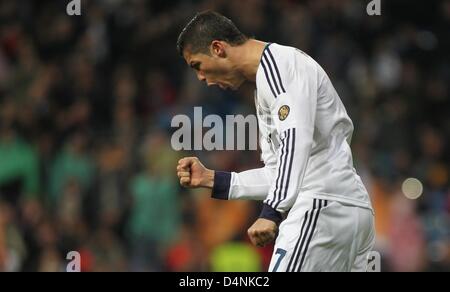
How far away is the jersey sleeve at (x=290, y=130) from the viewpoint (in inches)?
218

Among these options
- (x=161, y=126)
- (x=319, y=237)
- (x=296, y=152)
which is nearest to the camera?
(x=296, y=152)

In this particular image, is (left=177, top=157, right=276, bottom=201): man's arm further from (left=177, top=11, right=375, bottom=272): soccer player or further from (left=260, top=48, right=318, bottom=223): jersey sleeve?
(left=260, top=48, right=318, bottom=223): jersey sleeve

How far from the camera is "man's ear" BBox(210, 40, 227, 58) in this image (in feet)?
19.7

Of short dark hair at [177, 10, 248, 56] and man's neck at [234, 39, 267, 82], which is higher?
short dark hair at [177, 10, 248, 56]

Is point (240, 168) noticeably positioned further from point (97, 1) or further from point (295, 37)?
point (97, 1)

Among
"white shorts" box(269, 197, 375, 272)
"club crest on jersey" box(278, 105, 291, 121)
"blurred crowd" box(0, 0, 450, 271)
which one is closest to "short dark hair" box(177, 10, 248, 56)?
"club crest on jersey" box(278, 105, 291, 121)

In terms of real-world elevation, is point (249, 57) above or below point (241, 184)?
above

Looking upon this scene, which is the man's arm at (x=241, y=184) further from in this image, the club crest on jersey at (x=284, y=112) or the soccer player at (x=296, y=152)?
the club crest on jersey at (x=284, y=112)

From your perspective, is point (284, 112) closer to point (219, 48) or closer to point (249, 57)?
point (249, 57)

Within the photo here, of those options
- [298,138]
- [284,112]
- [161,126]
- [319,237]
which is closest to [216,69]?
[284,112]

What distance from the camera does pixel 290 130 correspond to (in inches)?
220

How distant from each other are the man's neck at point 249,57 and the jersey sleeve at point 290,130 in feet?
0.65

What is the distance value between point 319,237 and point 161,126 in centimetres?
582
